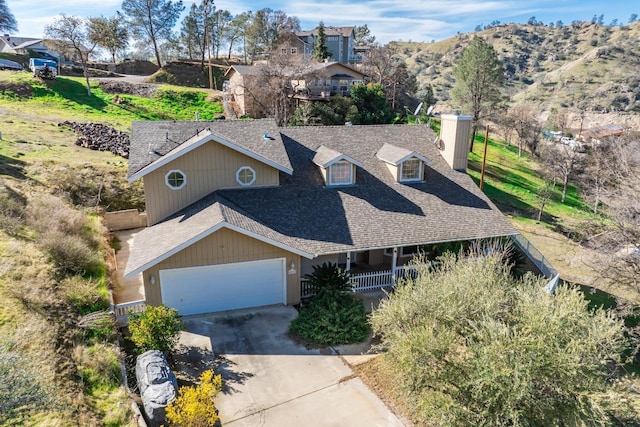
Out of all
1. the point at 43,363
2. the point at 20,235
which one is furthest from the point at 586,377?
A: the point at 20,235

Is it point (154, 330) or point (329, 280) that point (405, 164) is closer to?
point (329, 280)

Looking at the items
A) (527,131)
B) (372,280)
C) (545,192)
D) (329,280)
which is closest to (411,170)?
(372,280)

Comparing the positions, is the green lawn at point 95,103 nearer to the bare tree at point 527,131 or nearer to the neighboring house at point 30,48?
the neighboring house at point 30,48

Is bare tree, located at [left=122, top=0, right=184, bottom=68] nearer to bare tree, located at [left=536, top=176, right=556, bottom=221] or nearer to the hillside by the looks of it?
the hillside

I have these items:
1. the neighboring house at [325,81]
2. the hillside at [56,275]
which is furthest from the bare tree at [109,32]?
the neighboring house at [325,81]

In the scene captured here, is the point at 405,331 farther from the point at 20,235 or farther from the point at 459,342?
the point at 20,235
